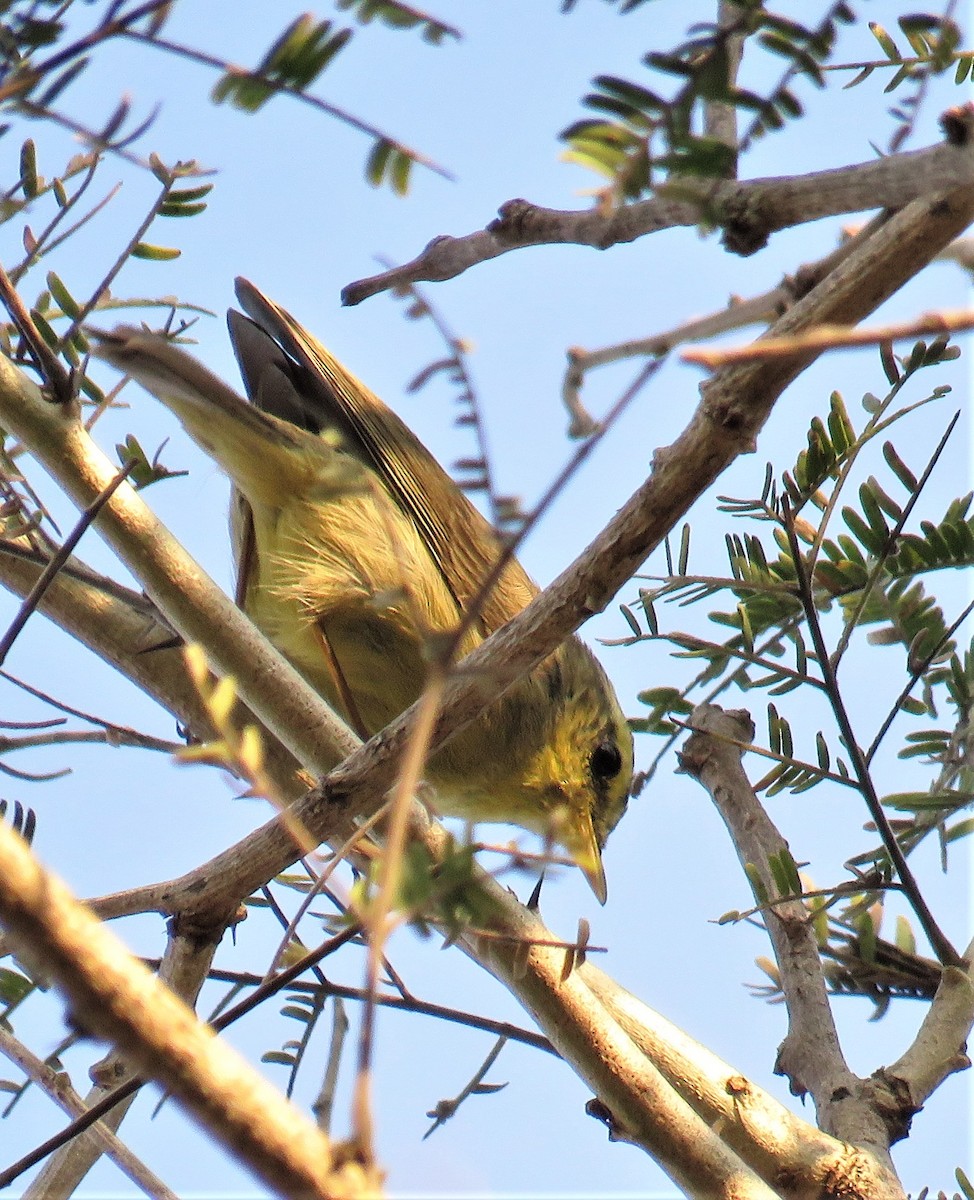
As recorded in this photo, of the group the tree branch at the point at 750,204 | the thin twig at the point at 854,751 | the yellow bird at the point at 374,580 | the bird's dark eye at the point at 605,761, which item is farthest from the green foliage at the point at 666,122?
the bird's dark eye at the point at 605,761

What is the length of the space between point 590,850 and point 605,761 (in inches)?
15.5

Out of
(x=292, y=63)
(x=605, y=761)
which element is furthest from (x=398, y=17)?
(x=605, y=761)

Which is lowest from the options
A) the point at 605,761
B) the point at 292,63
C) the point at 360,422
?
the point at 292,63

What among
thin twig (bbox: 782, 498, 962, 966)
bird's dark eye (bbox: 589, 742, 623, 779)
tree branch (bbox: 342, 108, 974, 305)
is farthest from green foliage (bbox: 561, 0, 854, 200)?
bird's dark eye (bbox: 589, 742, 623, 779)

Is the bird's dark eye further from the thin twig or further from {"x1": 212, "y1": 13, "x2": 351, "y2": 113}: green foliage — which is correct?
{"x1": 212, "y1": 13, "x2": 351, "y2": 113}: green foliage

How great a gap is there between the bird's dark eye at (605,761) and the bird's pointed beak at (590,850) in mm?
177

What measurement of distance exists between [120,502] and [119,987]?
6.12 feet

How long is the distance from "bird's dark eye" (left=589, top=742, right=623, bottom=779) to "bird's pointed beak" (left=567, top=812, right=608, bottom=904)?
0.18 m

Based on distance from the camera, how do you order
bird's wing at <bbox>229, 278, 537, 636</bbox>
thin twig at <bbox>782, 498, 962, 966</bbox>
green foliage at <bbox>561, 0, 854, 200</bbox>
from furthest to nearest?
bird's wing at <bbox>229, 278, 537, 636</bbox>
thin twig at <bbox>782, 498, 962, 966</bbox>
green foliage at <bbox>561, 0, 854, 200</bbox>

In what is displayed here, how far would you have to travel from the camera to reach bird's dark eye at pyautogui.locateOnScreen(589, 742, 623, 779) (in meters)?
4.71

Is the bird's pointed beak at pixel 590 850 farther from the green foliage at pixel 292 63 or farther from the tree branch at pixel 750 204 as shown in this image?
the green foliage at pixel 292 63

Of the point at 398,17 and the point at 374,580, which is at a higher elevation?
the point at 374,580

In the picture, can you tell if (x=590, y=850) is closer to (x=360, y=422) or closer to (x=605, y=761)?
(x=605, y=761)

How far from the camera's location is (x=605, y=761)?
473cm
